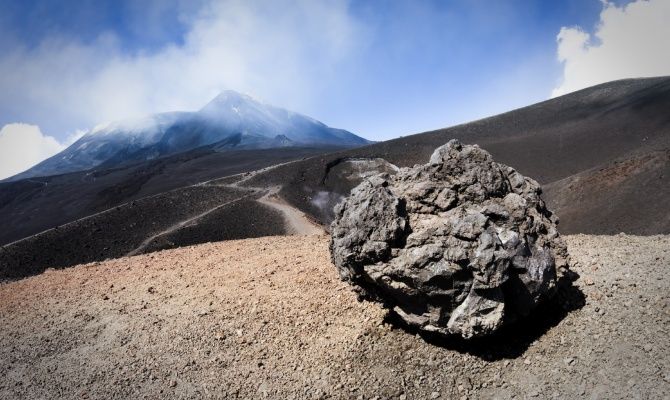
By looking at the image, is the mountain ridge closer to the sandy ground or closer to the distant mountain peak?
the distant mountain peak

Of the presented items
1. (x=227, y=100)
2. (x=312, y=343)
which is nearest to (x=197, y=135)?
(x=227, y=100)

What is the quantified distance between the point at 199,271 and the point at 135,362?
434cm

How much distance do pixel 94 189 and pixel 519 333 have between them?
61.3 m

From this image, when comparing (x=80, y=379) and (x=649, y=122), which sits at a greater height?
(x=649, y=122)

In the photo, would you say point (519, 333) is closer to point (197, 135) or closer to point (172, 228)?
point (172, 228)

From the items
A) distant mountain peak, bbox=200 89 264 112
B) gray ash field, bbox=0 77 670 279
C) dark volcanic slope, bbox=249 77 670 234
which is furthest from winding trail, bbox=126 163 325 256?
distant mountain peak, bbox=200 89 264 112

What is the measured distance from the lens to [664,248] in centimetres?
889

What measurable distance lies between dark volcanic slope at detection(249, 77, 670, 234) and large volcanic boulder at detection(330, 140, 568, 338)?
1510cm

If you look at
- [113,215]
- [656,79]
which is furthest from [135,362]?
[656,79]

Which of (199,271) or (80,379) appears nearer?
(80,379)

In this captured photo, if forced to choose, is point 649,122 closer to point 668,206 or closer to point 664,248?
point 668,206

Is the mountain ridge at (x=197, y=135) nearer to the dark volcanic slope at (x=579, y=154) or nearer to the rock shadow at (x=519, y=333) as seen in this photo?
the dark volcanic slope at (x=579, y=154)

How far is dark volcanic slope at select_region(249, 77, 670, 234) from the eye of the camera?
21487 millimetres

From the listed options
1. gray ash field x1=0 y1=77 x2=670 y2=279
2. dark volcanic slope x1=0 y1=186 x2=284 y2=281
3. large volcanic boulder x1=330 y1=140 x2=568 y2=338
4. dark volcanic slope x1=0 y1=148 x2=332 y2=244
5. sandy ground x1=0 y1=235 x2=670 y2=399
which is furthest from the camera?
dark volcanic slope x1=0 y1=148 x2=332 y2=244
